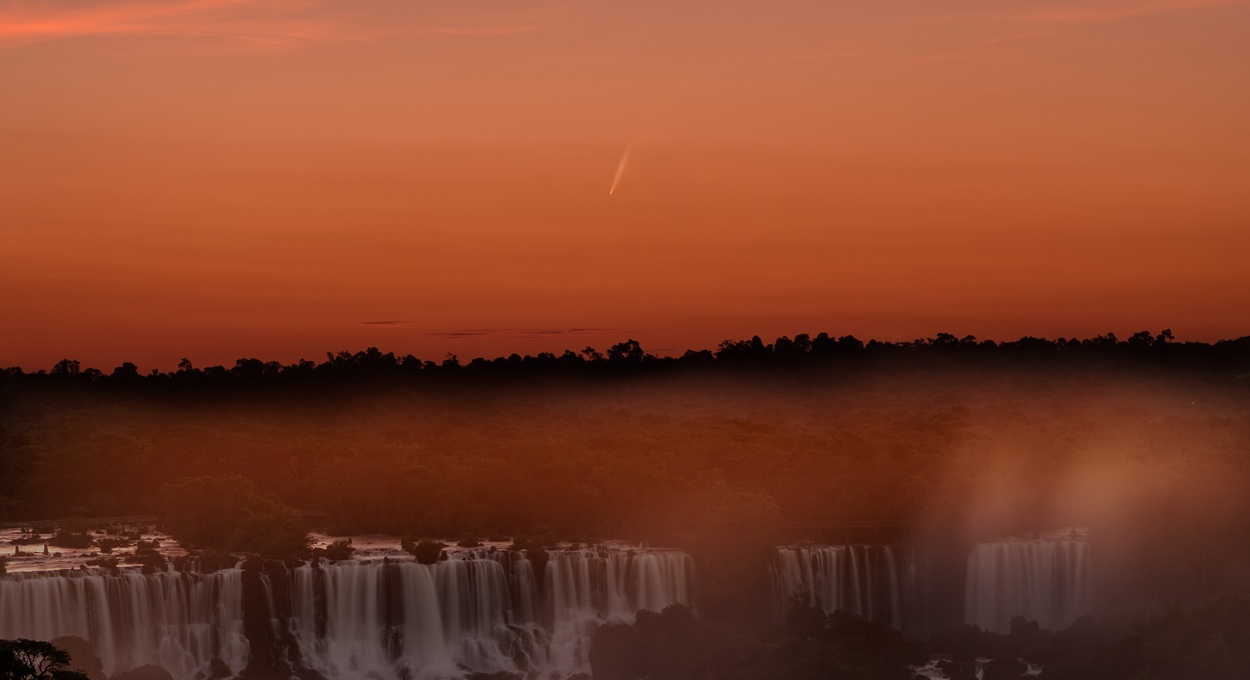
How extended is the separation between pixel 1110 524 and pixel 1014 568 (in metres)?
8.96

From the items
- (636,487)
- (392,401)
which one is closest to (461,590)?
(636,487)

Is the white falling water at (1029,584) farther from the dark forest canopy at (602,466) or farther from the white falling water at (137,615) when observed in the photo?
the white falling water at (137,615)

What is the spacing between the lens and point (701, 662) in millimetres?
72750

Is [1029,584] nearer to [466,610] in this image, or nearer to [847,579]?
[847,579]

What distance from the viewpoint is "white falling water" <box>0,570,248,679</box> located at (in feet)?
214

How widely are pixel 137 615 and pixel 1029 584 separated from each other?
39142 millimetres

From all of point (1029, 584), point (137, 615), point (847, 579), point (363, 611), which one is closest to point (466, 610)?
point (363, 611)

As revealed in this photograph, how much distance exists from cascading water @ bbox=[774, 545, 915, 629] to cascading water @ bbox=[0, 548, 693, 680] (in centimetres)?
446

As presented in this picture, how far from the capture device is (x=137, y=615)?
67.9m

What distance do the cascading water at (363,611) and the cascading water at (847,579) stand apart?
4465mm

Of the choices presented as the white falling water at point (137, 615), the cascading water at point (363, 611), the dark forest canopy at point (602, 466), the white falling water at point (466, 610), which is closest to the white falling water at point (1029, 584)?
the dark forest canopy at point (602, 466)

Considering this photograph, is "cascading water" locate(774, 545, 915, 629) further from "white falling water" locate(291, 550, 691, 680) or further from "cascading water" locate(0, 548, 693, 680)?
"white falling water" locate(291, 550, 691, 680)

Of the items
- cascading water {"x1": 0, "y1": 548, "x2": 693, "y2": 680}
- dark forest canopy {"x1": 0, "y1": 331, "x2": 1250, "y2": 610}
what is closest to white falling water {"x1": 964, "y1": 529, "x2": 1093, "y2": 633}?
dark forest canopy {"x1": 0, "y1": 331, "x2": 1250, "y2": 610}


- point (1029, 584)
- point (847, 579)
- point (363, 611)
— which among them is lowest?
point (1029, 584)
